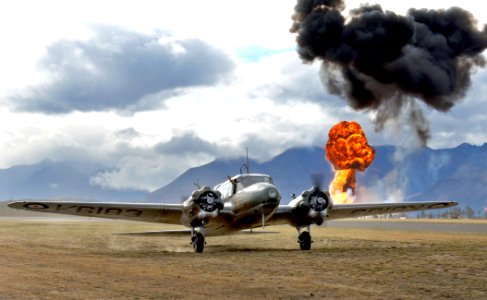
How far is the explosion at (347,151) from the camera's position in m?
84.2

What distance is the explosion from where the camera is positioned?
84.2 metres

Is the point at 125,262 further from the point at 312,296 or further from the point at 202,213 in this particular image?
the point at 312,296

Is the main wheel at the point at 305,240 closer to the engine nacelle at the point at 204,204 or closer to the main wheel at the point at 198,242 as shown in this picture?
the engine nacelle at the point at 204,204

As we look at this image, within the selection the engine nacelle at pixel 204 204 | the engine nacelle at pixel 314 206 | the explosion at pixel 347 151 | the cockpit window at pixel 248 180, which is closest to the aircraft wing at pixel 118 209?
the engine nacelle at pixel 204 204

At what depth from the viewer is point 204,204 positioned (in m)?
27.3

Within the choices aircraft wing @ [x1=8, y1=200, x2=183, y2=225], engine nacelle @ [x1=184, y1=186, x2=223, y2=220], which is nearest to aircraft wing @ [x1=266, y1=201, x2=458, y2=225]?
engine nacelle @ [x1=184, y1=186, x2=223, y2=220]

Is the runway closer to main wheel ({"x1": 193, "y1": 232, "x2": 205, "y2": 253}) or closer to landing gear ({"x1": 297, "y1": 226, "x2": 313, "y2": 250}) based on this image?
landing gear ({"x1": 297, "y1": 226, "x2": 313, "y2": 250})

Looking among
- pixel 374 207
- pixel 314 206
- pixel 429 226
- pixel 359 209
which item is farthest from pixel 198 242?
pixel 429 226

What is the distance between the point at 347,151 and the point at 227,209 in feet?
196

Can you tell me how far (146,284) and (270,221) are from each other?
49.9 ft

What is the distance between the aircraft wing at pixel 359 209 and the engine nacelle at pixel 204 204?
11.4 feet

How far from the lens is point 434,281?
15.5 m

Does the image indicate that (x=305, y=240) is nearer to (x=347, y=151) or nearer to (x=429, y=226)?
(x=429, y=226)

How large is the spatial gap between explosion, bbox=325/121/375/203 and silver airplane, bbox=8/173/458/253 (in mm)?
55444
